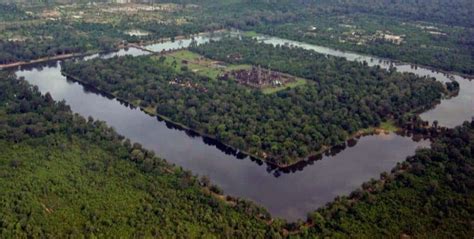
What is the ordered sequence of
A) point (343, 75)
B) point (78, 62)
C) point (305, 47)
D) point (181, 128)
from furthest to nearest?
point (305, 47), point (78, 62), point (343, 75), point (181, 128)

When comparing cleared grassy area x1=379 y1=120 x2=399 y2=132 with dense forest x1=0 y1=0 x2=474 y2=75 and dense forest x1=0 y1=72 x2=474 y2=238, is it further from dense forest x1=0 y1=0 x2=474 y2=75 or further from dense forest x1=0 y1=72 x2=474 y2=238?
dense forest x1=0 y1=0 x2=474 y2=75

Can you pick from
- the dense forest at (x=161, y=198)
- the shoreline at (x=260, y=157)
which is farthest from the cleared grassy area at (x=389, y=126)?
the dense forest at (x=161, y=198)

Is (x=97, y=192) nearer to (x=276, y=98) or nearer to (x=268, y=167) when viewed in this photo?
(x=268, y=167)

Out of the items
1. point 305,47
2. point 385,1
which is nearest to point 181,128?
point 305,47

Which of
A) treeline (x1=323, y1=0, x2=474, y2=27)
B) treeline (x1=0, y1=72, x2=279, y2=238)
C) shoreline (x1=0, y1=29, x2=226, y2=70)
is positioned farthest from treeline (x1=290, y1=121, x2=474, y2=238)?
treeline (x1=323, y1=0, x2=474, y2=27)

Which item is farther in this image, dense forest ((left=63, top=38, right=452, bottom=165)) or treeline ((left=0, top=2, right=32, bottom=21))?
A: treeline ((left=0, top=2, right=32, bottom=21))

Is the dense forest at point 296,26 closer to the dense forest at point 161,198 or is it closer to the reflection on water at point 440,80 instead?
the reflection on water at point 440,80

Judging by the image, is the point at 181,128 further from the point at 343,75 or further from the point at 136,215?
the point at 343,75
